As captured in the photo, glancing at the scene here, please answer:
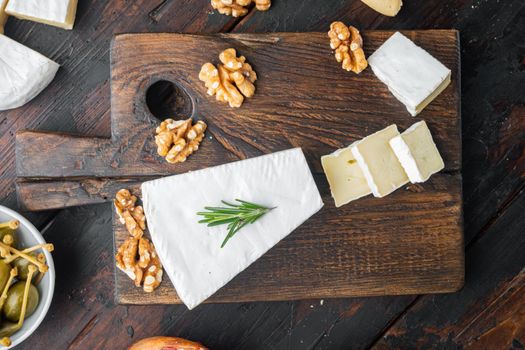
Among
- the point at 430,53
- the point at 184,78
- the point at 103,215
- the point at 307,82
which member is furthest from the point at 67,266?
the point at 430,53

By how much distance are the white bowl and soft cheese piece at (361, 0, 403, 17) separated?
0.79 meters

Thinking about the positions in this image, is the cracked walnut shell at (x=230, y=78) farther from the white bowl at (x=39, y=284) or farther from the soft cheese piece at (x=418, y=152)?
the white bowl at (x=39, y=284)

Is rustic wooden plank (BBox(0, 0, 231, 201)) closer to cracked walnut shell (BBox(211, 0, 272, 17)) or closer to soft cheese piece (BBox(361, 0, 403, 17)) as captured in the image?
cracked walnut shell (BBox(211, 0, 272, 17))

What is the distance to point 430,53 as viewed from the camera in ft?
3.71

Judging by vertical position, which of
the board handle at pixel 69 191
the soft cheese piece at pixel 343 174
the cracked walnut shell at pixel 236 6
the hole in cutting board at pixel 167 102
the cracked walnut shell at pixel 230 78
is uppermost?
the cracked walnut shell at pixel 236 6

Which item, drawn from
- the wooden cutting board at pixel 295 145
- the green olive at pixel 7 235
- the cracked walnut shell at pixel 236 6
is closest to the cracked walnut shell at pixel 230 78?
the wooden cutting board at pixel 295 145

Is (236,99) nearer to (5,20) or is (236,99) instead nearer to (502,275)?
(5,20)

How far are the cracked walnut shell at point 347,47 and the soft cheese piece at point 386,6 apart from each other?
0.28 feet

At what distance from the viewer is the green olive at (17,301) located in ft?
3.59

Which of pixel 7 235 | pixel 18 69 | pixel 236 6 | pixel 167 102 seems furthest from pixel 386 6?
pixel 7 235

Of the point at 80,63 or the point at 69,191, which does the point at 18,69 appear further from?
the point at 69,191

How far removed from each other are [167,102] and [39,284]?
44 centimetres

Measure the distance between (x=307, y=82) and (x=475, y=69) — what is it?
371 millimetres

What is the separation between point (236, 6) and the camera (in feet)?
3.86
